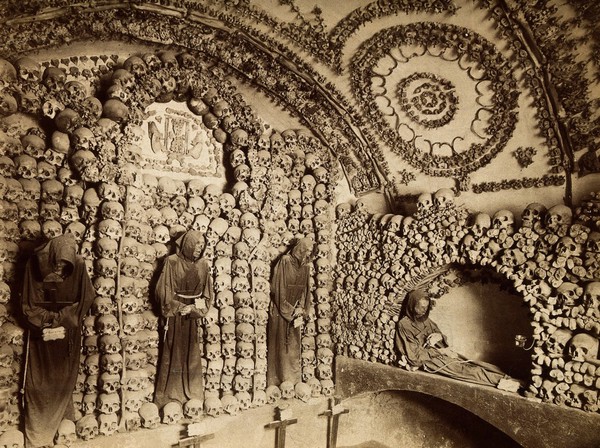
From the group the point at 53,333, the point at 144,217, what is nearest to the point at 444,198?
the point at 144,217

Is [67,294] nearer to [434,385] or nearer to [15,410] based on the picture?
[15,410]

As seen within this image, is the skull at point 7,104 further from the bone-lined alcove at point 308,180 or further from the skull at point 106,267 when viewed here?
the skull at point 106,267

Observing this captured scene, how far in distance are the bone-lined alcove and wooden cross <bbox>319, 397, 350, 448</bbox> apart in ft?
0.69

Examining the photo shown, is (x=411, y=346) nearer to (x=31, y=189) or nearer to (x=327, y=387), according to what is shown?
(x=327, y=387)

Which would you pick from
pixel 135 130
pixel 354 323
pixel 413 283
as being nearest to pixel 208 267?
pixel 135 130

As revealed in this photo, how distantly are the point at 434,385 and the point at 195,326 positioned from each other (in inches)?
119

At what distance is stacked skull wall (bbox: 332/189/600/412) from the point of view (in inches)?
172

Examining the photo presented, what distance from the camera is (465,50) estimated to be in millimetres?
5168

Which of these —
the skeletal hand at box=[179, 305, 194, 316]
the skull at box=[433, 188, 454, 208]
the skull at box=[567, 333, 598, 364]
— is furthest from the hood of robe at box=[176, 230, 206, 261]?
the skull at box=[567, 333, 598, 364]

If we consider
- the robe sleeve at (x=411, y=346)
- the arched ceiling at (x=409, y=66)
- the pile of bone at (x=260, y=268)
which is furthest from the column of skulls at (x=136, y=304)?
the robe sleeve at (x=411, y=346)

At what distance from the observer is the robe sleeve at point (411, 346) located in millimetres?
5570

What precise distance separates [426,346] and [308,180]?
279 centimetres

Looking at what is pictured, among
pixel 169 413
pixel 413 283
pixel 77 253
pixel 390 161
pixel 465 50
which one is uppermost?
pixel 465 50

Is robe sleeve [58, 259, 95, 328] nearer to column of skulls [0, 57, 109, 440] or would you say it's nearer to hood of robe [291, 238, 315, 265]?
column of skulls [0, 57, 109, 440]
